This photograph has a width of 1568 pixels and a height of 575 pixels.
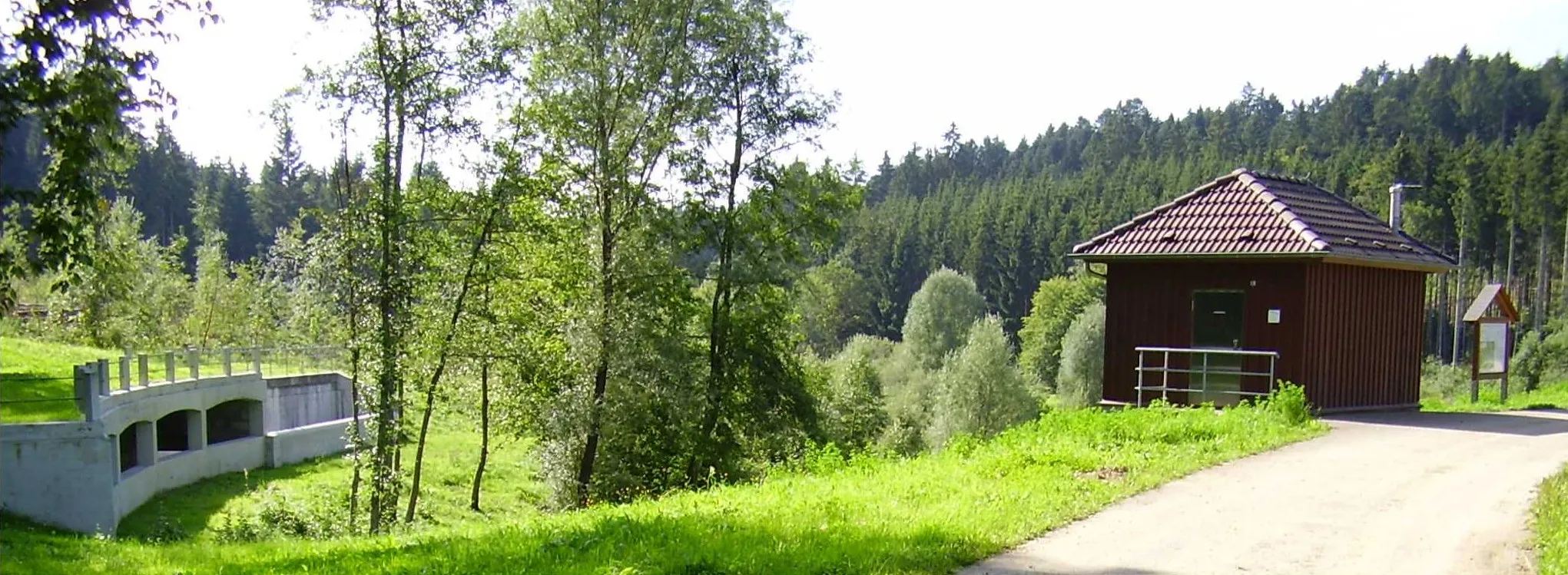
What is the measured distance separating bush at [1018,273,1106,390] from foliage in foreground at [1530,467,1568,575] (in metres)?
56.8

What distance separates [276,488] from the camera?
2822cm

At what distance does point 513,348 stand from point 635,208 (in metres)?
4.18

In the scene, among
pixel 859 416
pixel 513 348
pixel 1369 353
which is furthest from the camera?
pixel 859 416

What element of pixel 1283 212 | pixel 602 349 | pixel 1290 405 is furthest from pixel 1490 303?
pixel 602 349

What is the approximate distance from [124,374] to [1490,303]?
28.9 metres

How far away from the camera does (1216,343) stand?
17.1 metres

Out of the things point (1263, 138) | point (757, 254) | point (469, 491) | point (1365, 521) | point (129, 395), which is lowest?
point (469, 491)

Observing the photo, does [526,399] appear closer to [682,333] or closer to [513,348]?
[513,348]

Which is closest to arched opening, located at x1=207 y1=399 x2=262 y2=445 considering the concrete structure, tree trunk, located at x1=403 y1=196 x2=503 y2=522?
the concrete structure

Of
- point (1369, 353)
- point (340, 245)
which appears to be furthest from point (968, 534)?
point (340, 245)

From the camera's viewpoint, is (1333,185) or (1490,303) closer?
(1490,303)

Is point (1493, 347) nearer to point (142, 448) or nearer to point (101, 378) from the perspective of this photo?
point (101, 378)

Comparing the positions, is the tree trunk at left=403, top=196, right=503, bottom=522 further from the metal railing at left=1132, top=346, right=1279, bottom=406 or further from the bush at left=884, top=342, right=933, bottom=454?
the bush at left=884, top=342, right=933, bottom=454

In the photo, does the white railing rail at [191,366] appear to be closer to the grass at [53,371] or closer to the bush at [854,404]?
the grass at [53,371]
